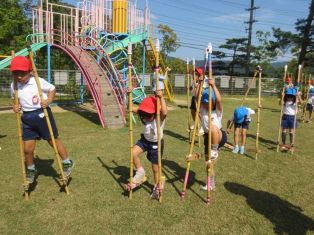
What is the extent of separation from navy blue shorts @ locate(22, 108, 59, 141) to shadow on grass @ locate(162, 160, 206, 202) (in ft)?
7.57

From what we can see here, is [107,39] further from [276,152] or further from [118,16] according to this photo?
[276,152]

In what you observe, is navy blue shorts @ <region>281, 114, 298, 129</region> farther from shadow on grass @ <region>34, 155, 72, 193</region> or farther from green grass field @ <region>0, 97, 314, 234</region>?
shadow on grass @ <region>34, 155, 72, 193</region>

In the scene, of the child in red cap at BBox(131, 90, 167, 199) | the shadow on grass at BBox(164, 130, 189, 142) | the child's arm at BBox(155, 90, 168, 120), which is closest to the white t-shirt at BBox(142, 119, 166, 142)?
the child in red cap at BBox(131, 90, 167, 199)

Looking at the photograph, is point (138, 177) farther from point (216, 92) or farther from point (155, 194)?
point (216, 92)

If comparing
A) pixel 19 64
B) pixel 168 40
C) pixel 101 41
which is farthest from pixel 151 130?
pixel 168 40

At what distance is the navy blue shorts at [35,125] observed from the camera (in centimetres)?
543

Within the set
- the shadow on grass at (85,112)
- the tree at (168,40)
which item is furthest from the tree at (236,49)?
the shadow on grass at (85,112)

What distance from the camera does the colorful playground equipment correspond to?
42.5 feet

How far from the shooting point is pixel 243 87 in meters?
34.7

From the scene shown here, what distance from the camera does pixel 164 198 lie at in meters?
5.62

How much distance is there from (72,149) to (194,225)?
15.7 feet

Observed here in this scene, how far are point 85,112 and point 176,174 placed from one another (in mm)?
9872

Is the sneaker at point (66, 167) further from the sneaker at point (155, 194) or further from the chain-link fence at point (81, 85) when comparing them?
the chain-link fence at point (81, 85)

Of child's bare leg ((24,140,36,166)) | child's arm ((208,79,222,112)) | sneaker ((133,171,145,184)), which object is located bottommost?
sneaker ((133,171,145,184))
